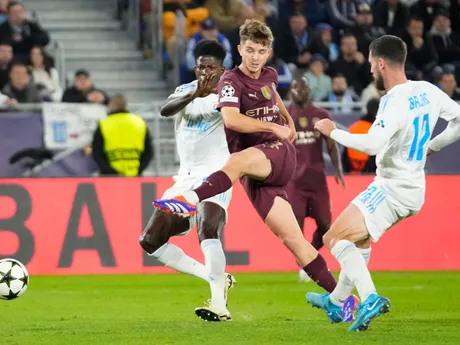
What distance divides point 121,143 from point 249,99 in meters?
7.58

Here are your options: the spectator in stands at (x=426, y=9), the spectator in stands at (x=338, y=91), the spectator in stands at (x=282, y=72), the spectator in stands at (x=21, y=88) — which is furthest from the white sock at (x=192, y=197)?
the spectator in stands at (x=426, y=9)

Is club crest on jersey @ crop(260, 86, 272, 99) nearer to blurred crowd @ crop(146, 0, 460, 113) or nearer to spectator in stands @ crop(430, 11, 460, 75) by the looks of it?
blurred crowd @ crop(146, 0, 460, 113)

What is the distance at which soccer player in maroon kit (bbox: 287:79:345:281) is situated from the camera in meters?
14.2

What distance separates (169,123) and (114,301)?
6891mm

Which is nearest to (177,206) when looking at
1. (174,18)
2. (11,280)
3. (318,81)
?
(11,280)

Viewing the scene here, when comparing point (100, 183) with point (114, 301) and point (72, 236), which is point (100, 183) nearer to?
point (72, 236)

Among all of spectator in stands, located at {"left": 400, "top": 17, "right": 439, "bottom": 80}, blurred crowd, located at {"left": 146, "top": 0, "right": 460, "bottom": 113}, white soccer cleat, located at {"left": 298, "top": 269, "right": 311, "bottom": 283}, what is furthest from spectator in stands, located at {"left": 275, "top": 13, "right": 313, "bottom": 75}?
white soccer cleat, located at {"left": 298, "top": 269, "right": 311, "bottom": 283}

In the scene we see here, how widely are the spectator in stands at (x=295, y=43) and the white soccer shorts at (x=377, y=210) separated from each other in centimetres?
1135

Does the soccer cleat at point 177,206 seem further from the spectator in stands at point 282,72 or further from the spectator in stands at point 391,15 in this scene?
the spectator in stands at point 391,15

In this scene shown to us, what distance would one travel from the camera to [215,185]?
8.97 metres

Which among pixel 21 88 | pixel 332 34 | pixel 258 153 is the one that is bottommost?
pixel 21 88

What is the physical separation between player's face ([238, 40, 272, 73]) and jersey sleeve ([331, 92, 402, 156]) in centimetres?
123

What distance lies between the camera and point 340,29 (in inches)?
859

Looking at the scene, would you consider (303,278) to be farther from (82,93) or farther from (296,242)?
(82,93)
